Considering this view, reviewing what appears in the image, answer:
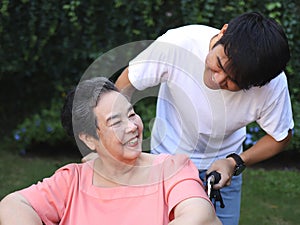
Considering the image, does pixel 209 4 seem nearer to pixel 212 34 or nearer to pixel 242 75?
pixel 212 34

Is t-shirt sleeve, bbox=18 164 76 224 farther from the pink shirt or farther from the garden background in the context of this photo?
the garden background

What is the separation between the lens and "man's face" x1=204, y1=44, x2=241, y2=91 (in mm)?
2383

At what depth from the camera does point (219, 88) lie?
8.34 ft

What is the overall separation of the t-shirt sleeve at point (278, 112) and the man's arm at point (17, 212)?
0.99 m

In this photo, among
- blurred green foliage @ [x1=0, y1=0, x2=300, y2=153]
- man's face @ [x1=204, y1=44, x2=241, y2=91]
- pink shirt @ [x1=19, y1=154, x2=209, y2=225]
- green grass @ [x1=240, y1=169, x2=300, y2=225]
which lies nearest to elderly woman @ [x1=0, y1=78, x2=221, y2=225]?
pink shirt @ [x1=19, y1=154, x2=209, y2=225]

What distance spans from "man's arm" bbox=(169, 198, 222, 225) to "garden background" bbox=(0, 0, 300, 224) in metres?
2.63

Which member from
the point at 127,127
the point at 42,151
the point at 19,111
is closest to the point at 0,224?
the point at 127,127

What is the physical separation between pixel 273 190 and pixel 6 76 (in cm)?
247

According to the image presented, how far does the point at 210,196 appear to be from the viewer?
2.51m

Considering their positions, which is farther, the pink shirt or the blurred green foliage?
the blurred green foliage

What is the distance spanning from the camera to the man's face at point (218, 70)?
238 cm

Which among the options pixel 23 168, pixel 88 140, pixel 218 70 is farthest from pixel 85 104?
pixel 23 168

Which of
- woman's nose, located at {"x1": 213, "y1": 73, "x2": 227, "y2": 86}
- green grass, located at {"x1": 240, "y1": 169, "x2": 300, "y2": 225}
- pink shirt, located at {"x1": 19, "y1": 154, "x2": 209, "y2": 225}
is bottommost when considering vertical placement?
green grass, located at {"x1": 240, "y1": 169, "x2": 300, "y2": 225}

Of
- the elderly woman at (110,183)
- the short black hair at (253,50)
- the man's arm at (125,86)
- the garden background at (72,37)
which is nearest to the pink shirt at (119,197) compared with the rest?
the elderly woman at (110,183)
